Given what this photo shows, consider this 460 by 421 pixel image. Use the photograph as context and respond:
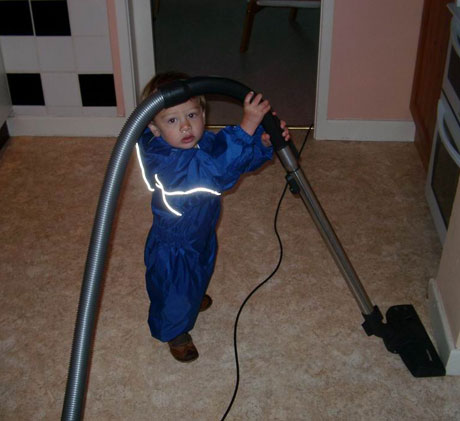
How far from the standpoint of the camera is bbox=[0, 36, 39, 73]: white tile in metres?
2.90

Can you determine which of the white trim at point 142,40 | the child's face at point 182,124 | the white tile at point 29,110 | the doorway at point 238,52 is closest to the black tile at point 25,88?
the white tile at point 29,110

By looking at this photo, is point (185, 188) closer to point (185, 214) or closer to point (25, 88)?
point (185, 214)

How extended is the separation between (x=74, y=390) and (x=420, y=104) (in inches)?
76.5

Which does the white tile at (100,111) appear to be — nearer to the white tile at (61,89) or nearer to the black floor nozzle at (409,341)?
the white tile at (61,89)

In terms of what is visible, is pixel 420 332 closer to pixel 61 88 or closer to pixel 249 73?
pixel 61 88

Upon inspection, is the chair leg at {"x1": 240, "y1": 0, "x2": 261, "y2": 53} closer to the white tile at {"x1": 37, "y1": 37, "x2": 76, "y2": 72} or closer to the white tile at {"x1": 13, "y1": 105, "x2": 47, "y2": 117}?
the white tile at {"x1": 37, "y1": 37, "x2": 76, "y2": 72}

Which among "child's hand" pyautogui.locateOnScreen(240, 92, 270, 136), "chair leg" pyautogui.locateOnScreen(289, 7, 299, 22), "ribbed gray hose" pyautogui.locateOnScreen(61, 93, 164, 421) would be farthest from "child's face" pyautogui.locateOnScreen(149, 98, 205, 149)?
"chair leg" pyautogui.locateOnScreen(289, 7, 299, 22)

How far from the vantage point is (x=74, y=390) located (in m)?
1.38

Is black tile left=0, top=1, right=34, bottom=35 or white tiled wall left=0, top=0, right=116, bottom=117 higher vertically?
black tile left=0, top=1, right=34, bottom=35

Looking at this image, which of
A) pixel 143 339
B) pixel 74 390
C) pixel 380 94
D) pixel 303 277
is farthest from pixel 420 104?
pixel 74 390

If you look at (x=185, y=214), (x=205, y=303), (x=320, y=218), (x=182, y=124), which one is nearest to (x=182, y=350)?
(x=205, y=303)

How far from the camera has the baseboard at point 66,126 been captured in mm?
3080

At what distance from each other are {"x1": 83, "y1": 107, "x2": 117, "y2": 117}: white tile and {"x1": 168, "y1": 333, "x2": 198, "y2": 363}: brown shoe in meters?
1.40

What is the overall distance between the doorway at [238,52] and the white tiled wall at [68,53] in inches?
24.5
